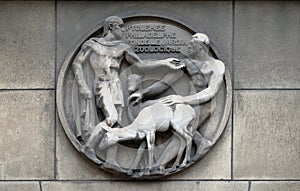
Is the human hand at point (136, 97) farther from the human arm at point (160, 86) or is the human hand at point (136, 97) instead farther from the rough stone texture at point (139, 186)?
the rough stone texture at point (139, 186)

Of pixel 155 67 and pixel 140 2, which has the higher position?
pixel 140 2

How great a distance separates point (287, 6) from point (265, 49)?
638mm

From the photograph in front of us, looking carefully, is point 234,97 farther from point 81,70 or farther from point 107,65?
point 81,70

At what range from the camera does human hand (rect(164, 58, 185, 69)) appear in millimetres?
7977

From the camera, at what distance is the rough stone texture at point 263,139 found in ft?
26.8

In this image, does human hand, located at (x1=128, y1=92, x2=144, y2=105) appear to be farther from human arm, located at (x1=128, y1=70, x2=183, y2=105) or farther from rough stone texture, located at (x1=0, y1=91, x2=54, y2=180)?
rough stone texture, located at (x1=0, y1=91, x2=54, y2=180)

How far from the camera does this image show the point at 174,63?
8.02 m

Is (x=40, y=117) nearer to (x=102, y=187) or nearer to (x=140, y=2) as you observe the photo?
(x=102, y=187)

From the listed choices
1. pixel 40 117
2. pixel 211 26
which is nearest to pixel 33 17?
pixel 40 117

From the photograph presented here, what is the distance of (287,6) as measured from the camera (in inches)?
326

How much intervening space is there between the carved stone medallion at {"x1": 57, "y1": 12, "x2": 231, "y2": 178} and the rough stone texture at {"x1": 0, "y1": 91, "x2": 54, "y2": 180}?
28 centimetres

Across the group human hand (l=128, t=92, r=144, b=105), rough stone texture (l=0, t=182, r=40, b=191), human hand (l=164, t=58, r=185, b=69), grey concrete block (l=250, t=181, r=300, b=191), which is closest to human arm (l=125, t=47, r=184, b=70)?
human hand (l=164, t=58, r=185, b=69)

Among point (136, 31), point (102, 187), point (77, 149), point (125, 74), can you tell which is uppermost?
point (136, 31)

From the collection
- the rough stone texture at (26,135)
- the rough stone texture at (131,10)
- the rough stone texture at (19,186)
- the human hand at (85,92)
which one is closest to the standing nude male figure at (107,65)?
the human hand at (85,92)
